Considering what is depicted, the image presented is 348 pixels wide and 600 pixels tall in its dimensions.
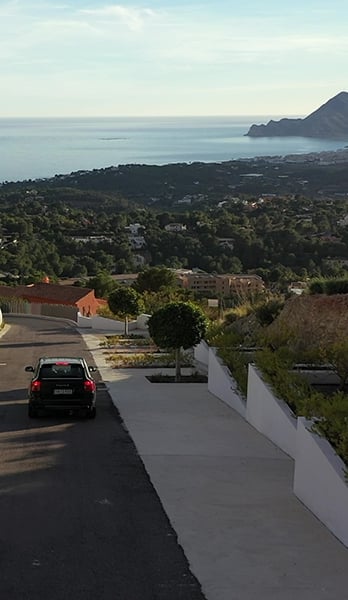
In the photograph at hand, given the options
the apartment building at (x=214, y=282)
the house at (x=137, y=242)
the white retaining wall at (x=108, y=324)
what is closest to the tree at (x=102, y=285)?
the apartment building at (x=214, y=282)

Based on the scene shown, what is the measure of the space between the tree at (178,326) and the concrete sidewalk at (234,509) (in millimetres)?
3029

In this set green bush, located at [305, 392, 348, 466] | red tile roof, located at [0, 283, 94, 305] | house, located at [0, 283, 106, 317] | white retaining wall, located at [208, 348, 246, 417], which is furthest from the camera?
red tile roof, located at [0, 283, 94, 305]

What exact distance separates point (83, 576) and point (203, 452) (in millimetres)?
4638

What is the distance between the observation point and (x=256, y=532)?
7.64m

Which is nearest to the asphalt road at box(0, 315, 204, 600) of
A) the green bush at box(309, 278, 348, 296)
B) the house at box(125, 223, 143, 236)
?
the green bush at box(309, 278, 348, 296)

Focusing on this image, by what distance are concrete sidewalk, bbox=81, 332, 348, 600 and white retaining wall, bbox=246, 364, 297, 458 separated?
0.48 ft

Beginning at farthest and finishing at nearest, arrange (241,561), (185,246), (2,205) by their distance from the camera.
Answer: (2,205) < (185,246) < (241,561)

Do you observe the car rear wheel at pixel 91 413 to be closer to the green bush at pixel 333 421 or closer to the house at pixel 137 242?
the green bush at pixel 333 421

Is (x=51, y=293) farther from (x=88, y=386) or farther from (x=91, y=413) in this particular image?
(x=88, y=386)

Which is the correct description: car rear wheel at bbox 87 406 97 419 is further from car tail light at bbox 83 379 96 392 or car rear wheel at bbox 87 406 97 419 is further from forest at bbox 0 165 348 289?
forest at bbox 0 165 348 289

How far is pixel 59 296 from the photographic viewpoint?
49812 mm

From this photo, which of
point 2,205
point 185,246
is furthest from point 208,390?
point 2,205

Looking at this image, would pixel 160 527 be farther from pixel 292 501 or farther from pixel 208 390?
pixel 208 390

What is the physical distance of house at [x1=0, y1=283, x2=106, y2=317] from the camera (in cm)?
4788
